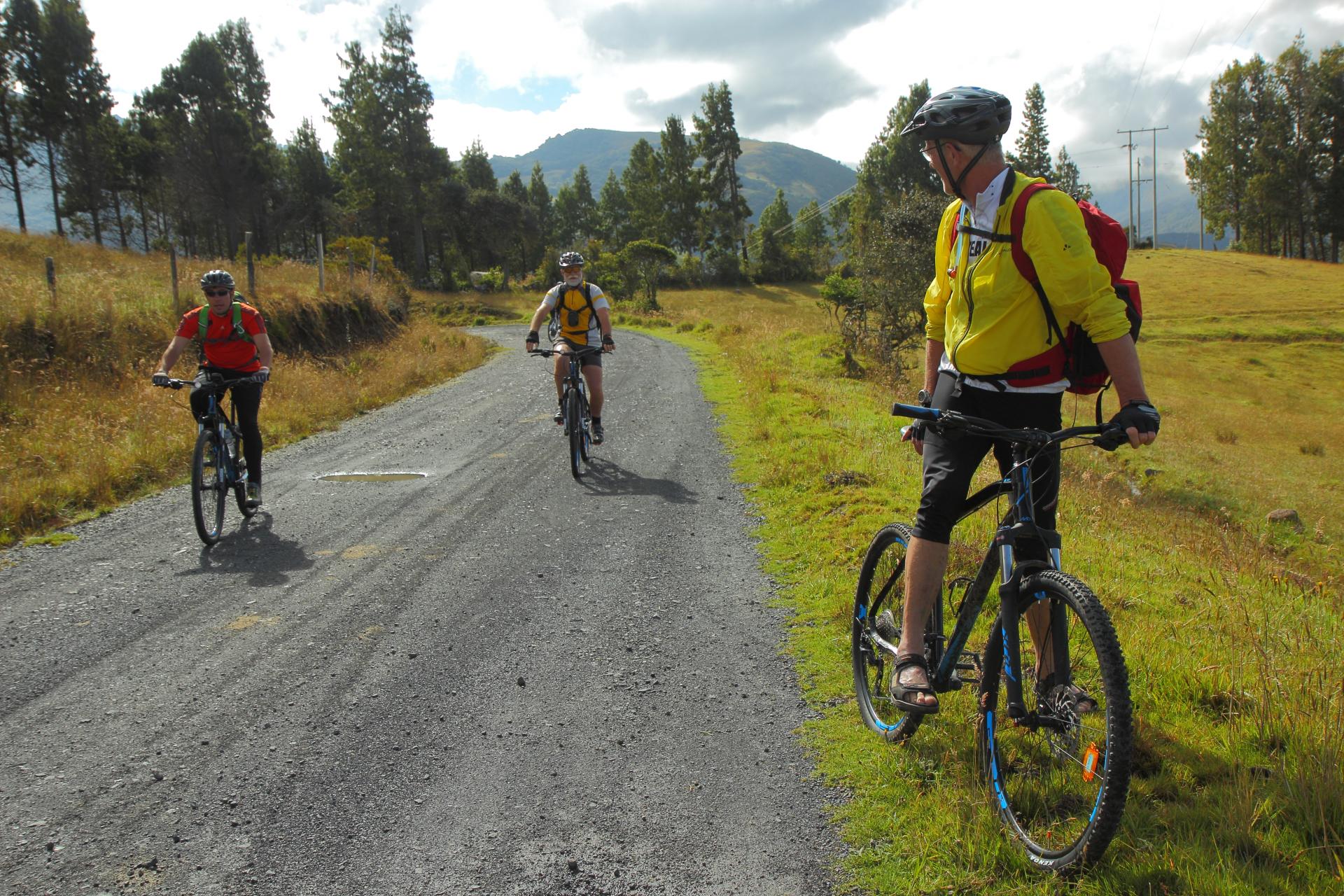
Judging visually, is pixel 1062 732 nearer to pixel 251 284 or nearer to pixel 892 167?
pixel 251 284

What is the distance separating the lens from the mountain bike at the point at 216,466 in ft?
21.9

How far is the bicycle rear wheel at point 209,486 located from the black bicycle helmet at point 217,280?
1.31 m

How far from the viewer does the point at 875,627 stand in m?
3.69

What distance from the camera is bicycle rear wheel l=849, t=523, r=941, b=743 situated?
348cm

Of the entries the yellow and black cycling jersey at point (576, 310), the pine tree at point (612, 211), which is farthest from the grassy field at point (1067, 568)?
the pine tree at point (612, 211)

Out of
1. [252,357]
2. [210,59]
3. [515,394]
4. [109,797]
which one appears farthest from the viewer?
[210,59]

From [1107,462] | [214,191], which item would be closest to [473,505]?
[1107,462]

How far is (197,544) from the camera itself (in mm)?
6699

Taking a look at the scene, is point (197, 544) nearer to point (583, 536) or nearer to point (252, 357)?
point (252, 357)

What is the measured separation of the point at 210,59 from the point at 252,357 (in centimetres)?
5267

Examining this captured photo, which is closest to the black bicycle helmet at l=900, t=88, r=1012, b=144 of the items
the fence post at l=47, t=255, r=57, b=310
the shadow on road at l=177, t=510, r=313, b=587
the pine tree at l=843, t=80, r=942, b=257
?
the shadow on road at l=177, t=510, r=313, b=587

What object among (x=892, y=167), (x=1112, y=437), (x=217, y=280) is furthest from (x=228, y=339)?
(x=892, y=167)

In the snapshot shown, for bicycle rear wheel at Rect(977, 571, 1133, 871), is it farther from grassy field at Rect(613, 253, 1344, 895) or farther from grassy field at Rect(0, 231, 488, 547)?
grassy field at Rect(0, 231, 488, 547)

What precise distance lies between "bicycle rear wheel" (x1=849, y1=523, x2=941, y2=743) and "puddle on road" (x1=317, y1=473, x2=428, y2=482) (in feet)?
21.1
